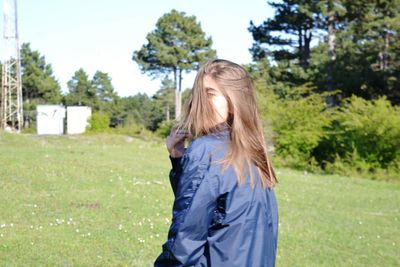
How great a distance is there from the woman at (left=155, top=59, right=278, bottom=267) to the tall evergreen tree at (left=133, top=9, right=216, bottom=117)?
43.5 metres

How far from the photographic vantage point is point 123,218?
732cm

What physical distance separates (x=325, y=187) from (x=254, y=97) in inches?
475

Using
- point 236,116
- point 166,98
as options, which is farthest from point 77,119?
point 236,116

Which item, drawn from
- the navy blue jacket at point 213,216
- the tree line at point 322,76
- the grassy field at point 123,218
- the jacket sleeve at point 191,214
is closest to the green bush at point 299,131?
the tree line at point 322,76

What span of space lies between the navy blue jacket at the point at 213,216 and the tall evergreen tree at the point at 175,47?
143 ft

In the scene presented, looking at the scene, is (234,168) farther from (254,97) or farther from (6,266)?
(6,266)

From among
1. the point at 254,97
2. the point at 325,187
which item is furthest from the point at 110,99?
the point at 254,97

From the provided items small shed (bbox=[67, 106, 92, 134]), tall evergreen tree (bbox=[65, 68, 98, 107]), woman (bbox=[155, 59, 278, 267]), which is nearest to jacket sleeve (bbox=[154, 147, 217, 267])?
woman (bbox=[155, 59, 278, 267])

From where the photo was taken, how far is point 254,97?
2.14m

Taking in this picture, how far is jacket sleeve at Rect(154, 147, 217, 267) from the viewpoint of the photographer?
1835mm

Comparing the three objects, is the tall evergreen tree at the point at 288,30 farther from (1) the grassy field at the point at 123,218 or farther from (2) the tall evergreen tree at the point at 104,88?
(2) the tall evergreen tree at the point at 104,88

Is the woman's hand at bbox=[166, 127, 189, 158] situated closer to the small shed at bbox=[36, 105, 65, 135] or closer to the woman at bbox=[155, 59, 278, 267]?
the woman at bbox=[155, 59, 278, 267]

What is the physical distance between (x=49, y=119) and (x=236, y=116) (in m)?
39.8

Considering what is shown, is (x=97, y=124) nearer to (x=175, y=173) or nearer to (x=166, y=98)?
(x=166, y=98)
